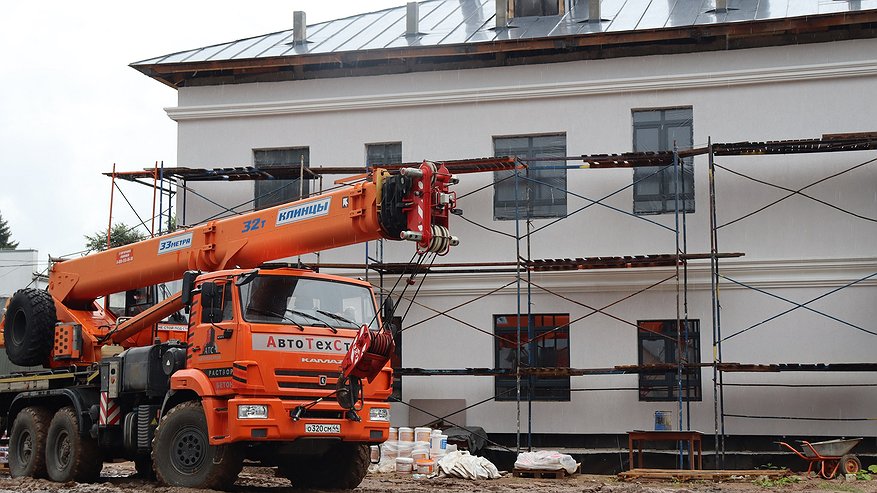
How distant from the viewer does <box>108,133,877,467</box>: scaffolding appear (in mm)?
19266

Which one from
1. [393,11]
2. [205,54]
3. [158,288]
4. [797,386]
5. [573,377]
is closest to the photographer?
[158,288]

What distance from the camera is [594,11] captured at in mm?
22922

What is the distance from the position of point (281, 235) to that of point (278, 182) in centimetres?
939

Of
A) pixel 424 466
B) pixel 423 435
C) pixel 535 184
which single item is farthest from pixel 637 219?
pixel 424 466

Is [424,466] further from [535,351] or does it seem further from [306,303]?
[306,303]

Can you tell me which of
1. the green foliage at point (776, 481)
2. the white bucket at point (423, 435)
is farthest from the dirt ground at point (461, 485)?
the white bucket at point (423, 435)


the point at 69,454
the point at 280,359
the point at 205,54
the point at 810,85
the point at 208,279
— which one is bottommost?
the point at 69,454

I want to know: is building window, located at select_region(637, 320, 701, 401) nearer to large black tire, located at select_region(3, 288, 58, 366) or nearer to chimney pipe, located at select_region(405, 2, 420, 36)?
chimney pipe, located at select_region(405, 2, 420, 36)

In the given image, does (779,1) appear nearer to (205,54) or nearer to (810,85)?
(810,85)

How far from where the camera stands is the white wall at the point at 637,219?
790 inches

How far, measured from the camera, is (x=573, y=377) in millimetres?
21094

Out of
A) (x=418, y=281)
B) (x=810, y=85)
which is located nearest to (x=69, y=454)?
(x=418, y=281)

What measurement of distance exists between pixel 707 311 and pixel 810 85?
452 centimetres

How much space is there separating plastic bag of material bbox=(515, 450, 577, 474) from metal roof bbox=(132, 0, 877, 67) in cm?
797
